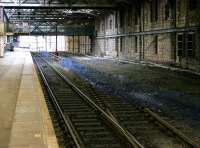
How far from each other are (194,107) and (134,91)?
15.9 feet

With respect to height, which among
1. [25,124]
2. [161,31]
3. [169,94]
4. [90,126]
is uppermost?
[161,31]

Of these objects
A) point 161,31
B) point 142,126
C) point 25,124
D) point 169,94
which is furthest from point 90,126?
point 161,31

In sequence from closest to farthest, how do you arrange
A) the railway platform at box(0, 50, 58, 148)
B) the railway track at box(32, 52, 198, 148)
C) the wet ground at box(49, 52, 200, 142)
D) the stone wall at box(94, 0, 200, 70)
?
the railway platform at box(0, 50, 58, 148) → the railway track at box(32, 52, 198, 148) → the wet ground at box(49, 52, 200, 142) → the stone wall at box(94, 0, 200, 70)

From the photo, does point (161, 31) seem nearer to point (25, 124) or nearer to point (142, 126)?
point (142, 126)

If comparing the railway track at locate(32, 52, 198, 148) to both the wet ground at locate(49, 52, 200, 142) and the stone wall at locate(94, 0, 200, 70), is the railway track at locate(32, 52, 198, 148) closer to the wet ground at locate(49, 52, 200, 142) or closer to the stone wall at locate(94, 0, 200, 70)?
the wet ground at locate(49, 52, 200, 142)

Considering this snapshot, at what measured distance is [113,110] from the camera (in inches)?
544

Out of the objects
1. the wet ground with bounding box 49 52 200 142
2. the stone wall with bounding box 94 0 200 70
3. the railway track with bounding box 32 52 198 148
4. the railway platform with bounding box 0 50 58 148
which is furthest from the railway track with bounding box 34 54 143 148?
the stone wall with bounding box 94 0 200 70

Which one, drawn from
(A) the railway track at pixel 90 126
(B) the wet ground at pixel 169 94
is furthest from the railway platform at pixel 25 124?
(B) the wet ground at pixel 169 94

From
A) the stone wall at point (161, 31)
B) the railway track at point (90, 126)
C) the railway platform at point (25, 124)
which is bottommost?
the railway track at point (90, 126)

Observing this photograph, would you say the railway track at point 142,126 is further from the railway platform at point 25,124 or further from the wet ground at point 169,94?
the railway platform at point 25,124

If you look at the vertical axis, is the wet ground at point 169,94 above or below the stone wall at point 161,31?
below

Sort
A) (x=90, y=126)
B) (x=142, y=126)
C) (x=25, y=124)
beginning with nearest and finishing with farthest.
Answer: (x=25, y=124), (x=142, y=126), (x=90, y=126)

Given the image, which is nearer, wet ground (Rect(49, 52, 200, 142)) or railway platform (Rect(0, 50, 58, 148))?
railway platform (Rect(0, 50, 58, 148))

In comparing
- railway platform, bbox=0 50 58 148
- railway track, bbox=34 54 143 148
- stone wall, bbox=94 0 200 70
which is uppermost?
stone wall, bbox=94 0 200 70
